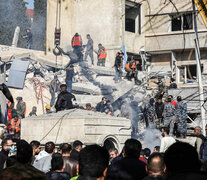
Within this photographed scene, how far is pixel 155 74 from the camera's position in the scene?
27.7 metres

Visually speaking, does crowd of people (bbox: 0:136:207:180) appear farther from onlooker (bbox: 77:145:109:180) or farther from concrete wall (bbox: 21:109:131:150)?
concrete wall (bbox: 21:109:131:150)

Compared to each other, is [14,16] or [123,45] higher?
[14,16]

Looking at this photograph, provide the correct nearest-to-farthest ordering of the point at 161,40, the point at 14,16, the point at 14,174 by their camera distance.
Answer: the point at 14,174, the point at 161,40, the point at 14,16

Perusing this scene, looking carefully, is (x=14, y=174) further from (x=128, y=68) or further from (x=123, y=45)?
(x=123, y=45)

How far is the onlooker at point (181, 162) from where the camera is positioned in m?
2.65

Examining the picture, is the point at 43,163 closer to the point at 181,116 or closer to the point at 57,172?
the point at 57,172

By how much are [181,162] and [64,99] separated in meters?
7.73

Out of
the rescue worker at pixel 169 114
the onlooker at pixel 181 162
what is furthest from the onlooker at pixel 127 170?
the rescue worker at pixel 169 114

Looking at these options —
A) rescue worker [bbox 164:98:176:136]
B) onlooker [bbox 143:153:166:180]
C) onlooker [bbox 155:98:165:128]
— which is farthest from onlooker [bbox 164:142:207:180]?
onlooker [bbox 155:98:165:128]

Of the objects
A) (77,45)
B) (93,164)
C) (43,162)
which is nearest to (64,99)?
(43,162)

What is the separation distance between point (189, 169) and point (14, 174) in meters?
1.12

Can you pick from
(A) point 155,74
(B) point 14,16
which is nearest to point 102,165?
(A) point 155,74

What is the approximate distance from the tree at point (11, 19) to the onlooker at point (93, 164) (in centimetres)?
3141

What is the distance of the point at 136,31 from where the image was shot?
3111cm
